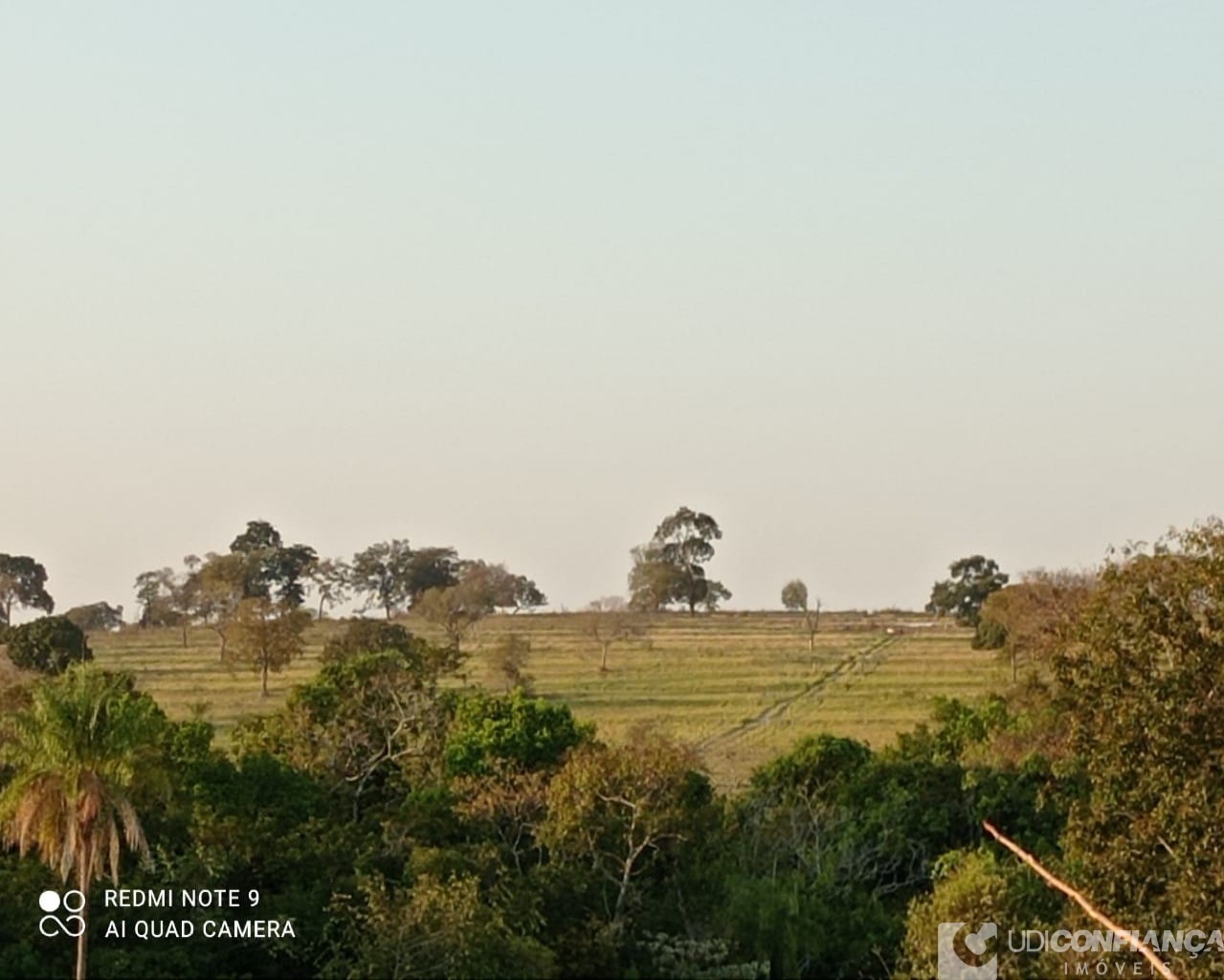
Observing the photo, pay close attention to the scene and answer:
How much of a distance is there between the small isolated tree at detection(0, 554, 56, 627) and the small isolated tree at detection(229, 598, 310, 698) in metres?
38.4

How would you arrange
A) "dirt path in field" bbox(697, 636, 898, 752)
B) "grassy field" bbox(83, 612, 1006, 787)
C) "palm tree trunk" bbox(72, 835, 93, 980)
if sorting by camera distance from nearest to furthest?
"palm tree trunk" bbox(72, 835, 93, 980)
"dirt path in field" bbox(697, 636, 898, 752)
"grassy field" bbox(83, 612, 1006, 787)

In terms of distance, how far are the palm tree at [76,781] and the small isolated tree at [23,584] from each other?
77659mm

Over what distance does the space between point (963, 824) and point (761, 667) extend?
117ft

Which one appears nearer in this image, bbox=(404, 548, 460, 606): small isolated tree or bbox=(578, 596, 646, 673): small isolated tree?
bbox=(578, 596, 646, 673): small isolated tree

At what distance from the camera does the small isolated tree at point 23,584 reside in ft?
338

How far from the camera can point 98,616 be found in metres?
107

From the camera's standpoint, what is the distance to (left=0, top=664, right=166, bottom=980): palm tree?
91.8 ft

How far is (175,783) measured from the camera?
35406mm

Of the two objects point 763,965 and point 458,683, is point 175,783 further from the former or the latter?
point 458,683

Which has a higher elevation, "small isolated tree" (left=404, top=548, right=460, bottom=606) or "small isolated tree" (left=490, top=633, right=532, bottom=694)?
"small isolated tree" (left=404, top=548, right=460, bottom=606)

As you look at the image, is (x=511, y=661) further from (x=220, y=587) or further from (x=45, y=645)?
(x=220, y=587)

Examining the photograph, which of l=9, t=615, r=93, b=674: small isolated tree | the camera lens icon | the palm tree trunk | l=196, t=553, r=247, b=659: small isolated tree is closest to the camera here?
the palm tree trunk

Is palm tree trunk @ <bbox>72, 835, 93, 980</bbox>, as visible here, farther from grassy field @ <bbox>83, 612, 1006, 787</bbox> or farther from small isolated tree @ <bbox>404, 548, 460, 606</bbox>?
small isolated tree @ <bbox>404, 548, 460, 606</bbox>

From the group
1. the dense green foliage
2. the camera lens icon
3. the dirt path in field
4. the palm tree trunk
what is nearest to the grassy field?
the dirt path in field
